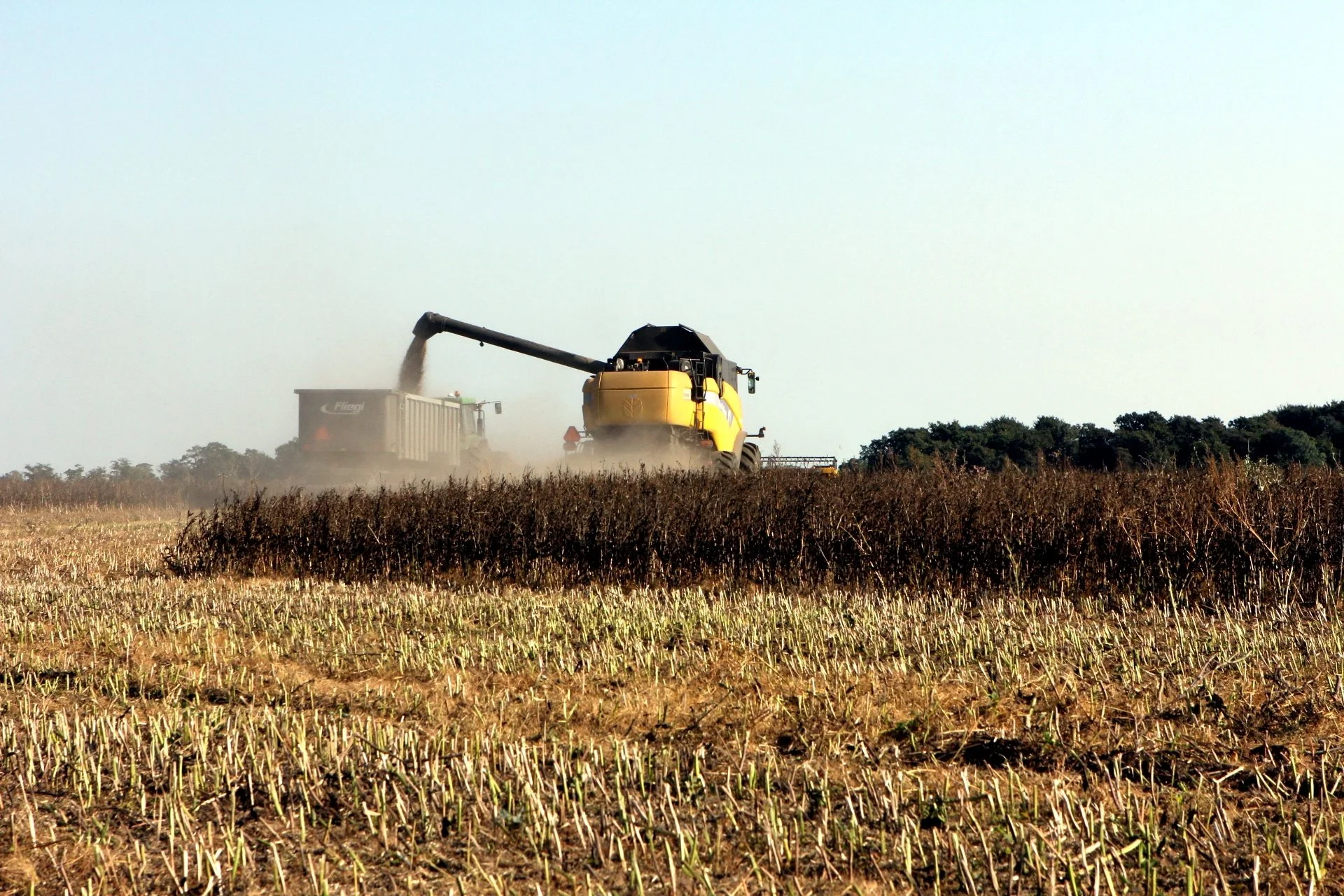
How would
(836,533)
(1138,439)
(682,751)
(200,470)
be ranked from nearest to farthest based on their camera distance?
(682,751), (836,533), (1138,439), (200,470)

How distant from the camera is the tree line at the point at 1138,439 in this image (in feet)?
105

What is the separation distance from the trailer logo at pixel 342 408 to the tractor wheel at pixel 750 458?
7969 millimetres

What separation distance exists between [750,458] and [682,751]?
16608mm

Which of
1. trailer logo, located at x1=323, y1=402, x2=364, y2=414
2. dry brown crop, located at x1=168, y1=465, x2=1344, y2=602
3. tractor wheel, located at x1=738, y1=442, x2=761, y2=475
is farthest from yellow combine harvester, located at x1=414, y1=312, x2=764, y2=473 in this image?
trailer logo, located at x1=323, y1=402, x2=364, y2=414

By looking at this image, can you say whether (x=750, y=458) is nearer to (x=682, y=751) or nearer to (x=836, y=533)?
(x=836, y=533)

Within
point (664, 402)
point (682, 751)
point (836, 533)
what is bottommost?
point (682, 751)

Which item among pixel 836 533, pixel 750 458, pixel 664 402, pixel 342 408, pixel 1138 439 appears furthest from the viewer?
pixel 1138 439

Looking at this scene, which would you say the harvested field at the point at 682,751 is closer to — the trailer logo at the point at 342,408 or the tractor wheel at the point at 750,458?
the tractor wheel at the point at 750,458

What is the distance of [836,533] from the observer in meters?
12.9

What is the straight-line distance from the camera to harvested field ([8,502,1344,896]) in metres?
4.38

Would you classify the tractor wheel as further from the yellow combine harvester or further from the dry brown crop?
the dry brown crop

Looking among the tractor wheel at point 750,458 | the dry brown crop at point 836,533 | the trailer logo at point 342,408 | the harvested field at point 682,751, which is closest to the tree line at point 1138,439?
the tractor wheel at point 750,458

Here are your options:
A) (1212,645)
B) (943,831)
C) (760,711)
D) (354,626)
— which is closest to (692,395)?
(354,626)

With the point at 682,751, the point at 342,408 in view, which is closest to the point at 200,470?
the point at 342,408
